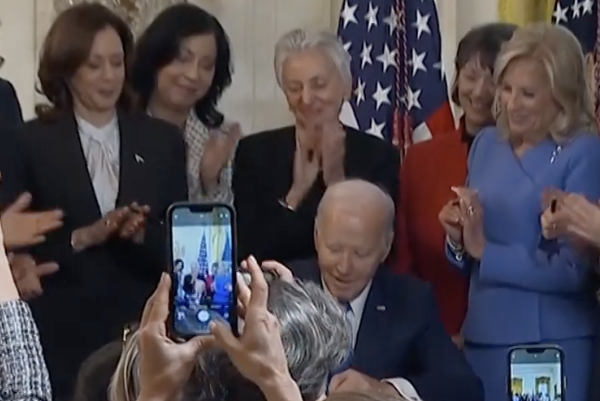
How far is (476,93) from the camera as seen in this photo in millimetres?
2920

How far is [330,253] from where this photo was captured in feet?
8.38

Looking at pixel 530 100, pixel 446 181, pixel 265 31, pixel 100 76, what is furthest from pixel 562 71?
pixel 265 31

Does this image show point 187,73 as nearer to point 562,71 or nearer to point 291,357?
point 562,71

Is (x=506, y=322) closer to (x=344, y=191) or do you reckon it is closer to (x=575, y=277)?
(x=575, y=277)

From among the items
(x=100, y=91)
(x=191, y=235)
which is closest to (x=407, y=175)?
(x=100, y=91)

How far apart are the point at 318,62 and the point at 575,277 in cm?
78

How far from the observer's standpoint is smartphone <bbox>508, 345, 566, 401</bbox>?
1.98m

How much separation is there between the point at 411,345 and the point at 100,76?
92cm

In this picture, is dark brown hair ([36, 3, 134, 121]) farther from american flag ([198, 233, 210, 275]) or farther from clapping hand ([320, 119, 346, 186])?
american flag ([198, 233, 210, 275])

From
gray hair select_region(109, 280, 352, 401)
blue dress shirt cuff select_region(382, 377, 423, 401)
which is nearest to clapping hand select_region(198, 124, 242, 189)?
blue dress shirt cuff select_region(382, 377, 423, 401)

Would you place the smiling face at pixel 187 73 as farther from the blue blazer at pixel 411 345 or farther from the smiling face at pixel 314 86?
the blue blazer at pixel 411 345

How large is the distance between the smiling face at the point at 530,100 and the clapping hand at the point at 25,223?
984mm

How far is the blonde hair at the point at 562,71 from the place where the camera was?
260 cm

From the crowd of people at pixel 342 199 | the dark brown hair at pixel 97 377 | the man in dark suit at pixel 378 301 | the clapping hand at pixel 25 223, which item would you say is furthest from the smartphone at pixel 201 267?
the clapping hand at pixel 25 223
